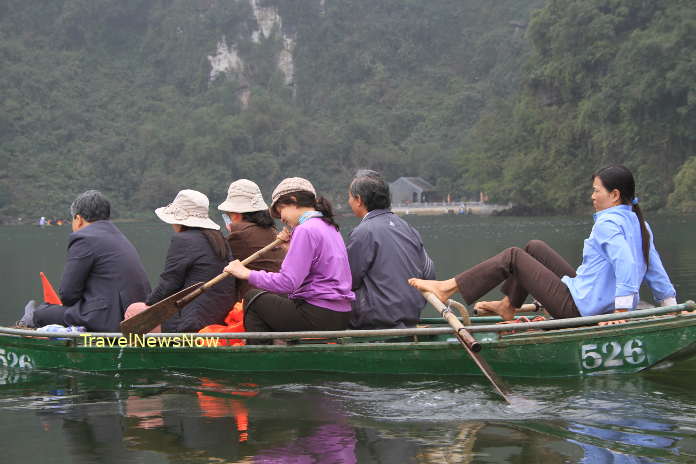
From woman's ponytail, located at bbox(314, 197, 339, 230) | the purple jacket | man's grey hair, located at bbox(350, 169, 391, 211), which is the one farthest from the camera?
man's grey hair, located at bbox(350, 169, 391, 211)

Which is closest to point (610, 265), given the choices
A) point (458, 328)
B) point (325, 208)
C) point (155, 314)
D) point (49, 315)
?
point (458, 328)

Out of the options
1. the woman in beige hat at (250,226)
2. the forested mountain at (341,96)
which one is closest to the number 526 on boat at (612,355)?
the woman in beige hat at (250,226)

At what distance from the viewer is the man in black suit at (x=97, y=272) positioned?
813 centimetres

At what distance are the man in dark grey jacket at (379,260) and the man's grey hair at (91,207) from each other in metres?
2.11

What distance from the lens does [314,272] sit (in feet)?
24.2

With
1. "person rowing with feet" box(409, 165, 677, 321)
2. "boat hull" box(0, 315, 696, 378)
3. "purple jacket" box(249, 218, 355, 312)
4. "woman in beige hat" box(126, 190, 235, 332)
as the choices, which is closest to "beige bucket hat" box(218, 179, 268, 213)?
"woman in beige hat" box(126, 190, 235, 332)

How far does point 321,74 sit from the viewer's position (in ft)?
393

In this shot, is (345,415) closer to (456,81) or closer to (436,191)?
(436,191)

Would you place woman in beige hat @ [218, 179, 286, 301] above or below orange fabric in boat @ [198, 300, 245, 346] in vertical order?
above

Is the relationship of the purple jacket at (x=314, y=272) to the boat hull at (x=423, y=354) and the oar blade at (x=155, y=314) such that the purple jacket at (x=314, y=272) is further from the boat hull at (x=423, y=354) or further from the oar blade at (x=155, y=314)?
the oar blade at (x=155, y=314)

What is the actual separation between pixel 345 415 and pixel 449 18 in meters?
121

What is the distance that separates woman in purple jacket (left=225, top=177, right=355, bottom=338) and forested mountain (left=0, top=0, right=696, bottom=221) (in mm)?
39880

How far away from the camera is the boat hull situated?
7051 mm

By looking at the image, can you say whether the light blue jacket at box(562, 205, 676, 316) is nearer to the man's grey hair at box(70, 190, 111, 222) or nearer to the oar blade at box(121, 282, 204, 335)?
the oar blade at box(121, 282, 204, 335)
